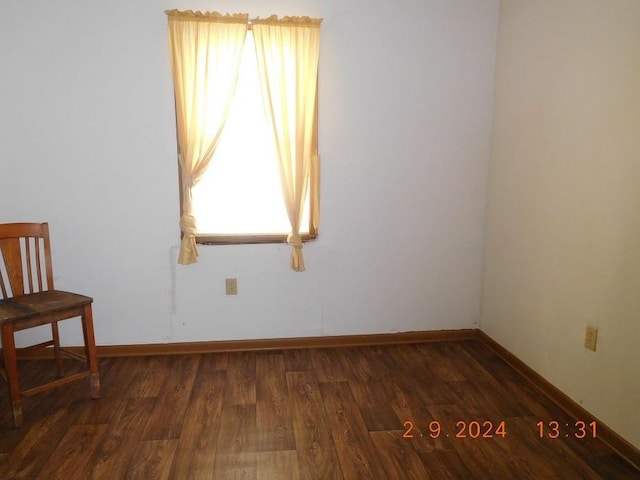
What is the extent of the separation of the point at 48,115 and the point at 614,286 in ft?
10.3

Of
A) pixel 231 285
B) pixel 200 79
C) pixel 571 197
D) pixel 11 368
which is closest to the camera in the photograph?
pixel 11 368

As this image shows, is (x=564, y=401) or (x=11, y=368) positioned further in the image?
(x=564, y=401)

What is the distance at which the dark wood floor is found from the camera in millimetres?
1790

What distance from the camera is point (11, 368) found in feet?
6.60

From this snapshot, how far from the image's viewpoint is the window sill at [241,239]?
2.77 meters

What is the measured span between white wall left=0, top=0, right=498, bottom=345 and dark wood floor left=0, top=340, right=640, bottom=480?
37cm

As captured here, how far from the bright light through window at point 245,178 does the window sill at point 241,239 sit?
0.04 m

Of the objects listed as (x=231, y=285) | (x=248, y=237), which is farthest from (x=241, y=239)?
(x=231, y=285)

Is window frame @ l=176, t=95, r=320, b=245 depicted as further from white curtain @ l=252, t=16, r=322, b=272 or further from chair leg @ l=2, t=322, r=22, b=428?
chair leg @ l=2, t=322, r=22, b=428

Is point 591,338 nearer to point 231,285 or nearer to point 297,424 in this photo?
point 297,424
